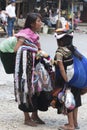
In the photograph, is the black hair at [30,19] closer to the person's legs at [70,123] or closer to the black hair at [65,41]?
the black hair at [65,41]

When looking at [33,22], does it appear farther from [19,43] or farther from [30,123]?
[30,123]

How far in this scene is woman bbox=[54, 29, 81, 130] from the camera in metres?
6.18

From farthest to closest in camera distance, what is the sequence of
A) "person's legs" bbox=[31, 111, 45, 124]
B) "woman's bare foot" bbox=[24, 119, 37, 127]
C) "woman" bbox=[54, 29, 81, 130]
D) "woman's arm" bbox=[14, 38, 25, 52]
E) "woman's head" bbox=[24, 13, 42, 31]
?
"person's legs" bbox=[31, 111, 45, 124] → "woman's bare foot" bbox=[24, 119, 37, 127] → "woman's head" bbox=[24, 13, 42, 31] → "woman's arm" bbox=[14, 38, 25, 52] → "woman" bbox=[54, 29, 81, 130]

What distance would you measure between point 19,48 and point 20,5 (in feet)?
71.0

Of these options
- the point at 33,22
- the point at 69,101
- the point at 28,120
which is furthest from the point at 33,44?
the point at 28,120

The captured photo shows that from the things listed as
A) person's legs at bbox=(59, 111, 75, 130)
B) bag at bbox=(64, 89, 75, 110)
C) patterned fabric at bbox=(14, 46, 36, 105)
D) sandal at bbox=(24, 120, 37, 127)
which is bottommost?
sandal at bbox=(24, 120, 37, 127)

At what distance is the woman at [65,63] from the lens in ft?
20.3

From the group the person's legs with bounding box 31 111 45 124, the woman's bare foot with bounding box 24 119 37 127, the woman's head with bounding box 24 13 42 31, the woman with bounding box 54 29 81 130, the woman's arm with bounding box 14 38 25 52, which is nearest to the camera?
the woman with bounding box 54 29 81 130

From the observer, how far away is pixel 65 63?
20.4 ft

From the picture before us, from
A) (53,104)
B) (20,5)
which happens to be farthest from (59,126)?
(20,5)

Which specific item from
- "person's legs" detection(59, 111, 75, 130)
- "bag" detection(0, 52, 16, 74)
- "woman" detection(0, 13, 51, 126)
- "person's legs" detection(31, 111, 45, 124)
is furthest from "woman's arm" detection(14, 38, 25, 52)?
"person's legs" detection(59, 111, 75, 130)

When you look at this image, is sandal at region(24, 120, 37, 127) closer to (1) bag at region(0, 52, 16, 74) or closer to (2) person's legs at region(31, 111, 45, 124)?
(2) person's legs at region(31, 111, 45, 124)

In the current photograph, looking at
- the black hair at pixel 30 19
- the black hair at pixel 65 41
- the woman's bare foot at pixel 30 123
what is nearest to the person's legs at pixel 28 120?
the woman's bare foot at pixel 30 123

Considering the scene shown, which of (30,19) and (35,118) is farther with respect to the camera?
(35,118)
